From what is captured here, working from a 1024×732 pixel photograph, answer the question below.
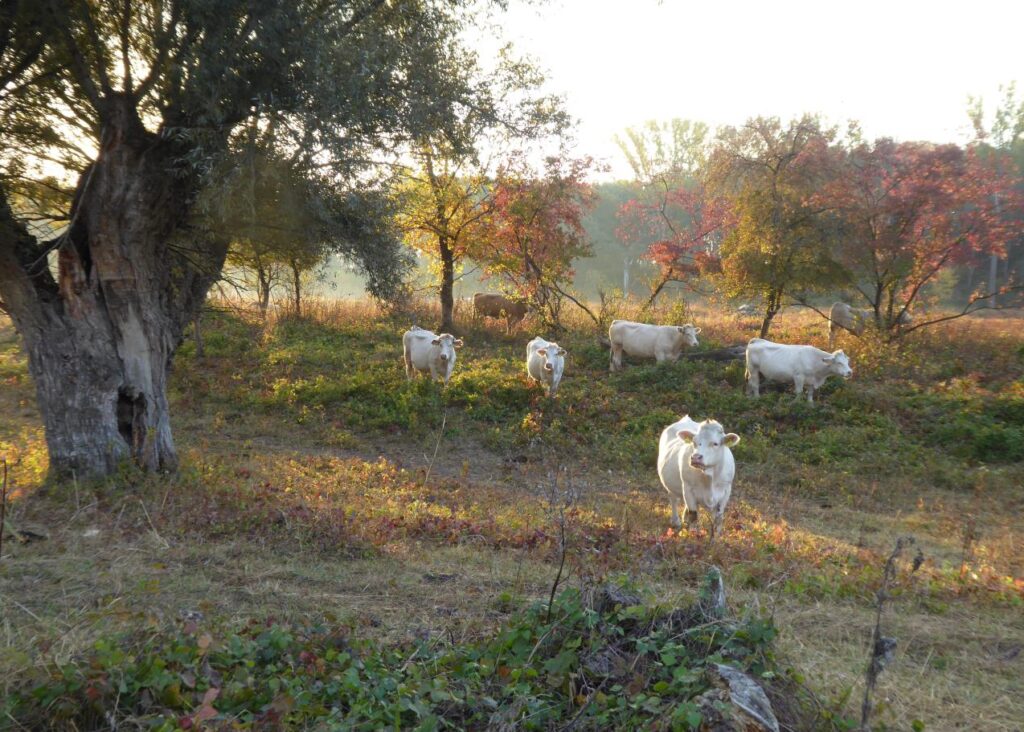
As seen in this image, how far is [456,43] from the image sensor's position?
39.1 ft

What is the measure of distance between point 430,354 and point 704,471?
1081 centimetres

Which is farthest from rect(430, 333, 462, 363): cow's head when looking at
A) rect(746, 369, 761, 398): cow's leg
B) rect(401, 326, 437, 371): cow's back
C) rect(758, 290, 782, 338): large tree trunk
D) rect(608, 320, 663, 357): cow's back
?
rect(758, 290, 782, 338): large tree trunk

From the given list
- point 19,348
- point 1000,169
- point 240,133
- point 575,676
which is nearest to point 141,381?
point 240,133

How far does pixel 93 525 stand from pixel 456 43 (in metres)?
8.90

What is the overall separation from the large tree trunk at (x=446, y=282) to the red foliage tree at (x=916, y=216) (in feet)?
39.7

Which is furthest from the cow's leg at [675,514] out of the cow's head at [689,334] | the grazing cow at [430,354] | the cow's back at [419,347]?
the cow's head at [689,334]

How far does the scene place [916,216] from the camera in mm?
20984

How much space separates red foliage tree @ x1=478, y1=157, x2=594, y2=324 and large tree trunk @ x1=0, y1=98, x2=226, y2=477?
15.8 meters

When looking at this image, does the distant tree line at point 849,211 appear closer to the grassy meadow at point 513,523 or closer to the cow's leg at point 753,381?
the grassy meadow at point 513,523

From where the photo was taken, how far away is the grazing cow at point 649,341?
69.9 ft

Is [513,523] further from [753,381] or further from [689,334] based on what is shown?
[689,334]

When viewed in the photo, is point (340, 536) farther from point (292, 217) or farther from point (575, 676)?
point (292, 217)

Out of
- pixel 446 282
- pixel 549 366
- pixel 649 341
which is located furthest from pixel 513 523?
pixel 446 282

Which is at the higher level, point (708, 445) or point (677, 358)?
point (708, 445)
